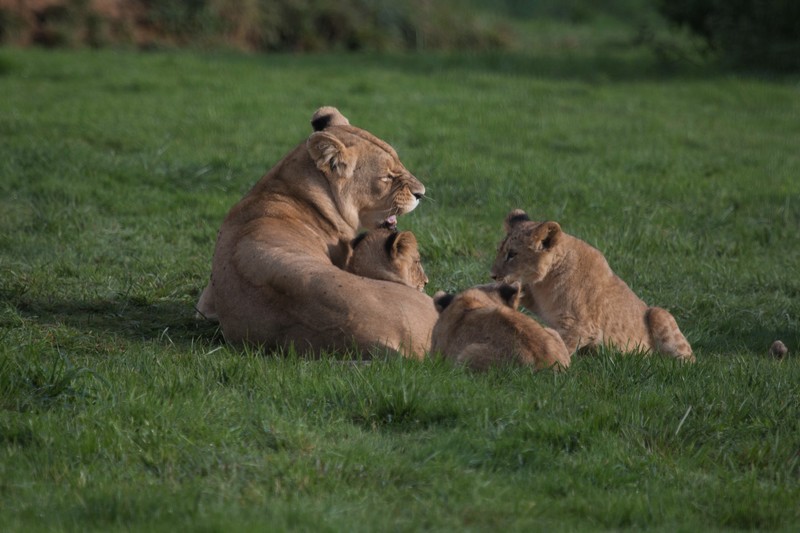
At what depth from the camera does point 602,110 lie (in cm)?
1612

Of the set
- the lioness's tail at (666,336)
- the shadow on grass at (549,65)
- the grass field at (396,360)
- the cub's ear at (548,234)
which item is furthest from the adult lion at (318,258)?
the shadow on grass at (549,65)

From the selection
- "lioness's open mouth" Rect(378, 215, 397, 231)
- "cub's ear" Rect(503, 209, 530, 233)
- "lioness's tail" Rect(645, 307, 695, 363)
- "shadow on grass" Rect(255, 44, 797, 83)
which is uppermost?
"cub's ear" Rect(503, 209, 530, 233)

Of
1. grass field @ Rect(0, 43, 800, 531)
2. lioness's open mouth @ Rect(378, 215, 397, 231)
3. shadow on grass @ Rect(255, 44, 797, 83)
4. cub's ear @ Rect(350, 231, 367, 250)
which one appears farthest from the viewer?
shadow on grass @ Rect(255, 44, 797, 83)

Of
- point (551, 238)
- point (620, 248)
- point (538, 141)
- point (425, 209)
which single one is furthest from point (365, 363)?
point (538, 141)

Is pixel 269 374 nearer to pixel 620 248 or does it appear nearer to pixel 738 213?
pixel 620 248

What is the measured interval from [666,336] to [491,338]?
141 cm

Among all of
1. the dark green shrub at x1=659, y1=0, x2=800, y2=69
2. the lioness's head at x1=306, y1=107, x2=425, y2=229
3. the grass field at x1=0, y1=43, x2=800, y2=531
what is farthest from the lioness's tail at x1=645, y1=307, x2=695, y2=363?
the dark green shrub at x1=659, y1=0, x2=800, y2=69

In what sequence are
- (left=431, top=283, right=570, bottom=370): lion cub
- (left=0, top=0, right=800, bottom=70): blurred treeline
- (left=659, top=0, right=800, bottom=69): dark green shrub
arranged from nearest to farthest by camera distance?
(left=431, top=283, right=570, bottom=370): lion cub
(left=659, top=0, right=800, bottom=69): dark green shrub
(left=0, top=0, right=800, bottom=70): blurred treeline

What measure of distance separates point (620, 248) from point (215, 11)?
45.7ft

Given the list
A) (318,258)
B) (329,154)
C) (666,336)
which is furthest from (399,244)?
(666,336)

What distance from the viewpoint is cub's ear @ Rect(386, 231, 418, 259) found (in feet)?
22.9

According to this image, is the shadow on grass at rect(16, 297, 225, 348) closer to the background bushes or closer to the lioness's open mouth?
the lioness's open mouth

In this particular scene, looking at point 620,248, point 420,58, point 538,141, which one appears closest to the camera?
point 620,248

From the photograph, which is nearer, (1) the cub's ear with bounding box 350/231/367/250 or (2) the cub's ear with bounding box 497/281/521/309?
(2) the cub's ear with bounding box 497/281/521/309
